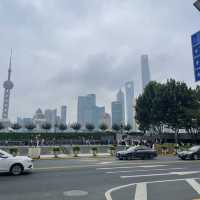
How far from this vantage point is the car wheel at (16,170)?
13.4 meters

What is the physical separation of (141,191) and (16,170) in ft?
22.3

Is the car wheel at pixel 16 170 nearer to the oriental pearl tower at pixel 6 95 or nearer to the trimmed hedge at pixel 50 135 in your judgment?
the trimmed hedge at pixel 50 135

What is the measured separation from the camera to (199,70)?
12.5 metres

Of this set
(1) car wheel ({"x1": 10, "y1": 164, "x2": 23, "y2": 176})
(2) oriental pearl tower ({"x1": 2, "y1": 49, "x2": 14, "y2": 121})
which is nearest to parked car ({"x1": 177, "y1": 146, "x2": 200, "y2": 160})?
(1) car wheel ({"x1": 10, "y1": 164, "x2": 23, "y2": 176})

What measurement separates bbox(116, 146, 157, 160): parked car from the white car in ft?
40.2

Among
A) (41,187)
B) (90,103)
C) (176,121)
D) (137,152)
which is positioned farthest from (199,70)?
(90,103)

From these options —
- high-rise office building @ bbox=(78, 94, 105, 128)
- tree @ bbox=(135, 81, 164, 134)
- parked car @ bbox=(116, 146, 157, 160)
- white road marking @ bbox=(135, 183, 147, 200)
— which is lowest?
white road marking @ bbox=(135, 183, 147, 200)

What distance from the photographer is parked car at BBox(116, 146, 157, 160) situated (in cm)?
2461

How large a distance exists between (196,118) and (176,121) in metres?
3.79

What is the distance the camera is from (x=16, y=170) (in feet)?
44.2

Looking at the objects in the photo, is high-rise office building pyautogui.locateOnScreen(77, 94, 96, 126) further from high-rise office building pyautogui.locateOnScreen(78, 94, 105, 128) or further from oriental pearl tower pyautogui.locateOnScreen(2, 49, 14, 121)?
oriental pearl tower pyautogui.locateOnScreen(2, 49, 14, 121)

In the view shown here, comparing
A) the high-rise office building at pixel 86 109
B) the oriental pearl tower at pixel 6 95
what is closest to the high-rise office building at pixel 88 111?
the high-rise office building at pixel 86 109

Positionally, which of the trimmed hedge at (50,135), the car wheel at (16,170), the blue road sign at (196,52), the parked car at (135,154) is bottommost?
the car wheel at (16,170)

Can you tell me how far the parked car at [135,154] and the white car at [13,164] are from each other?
12.3m
